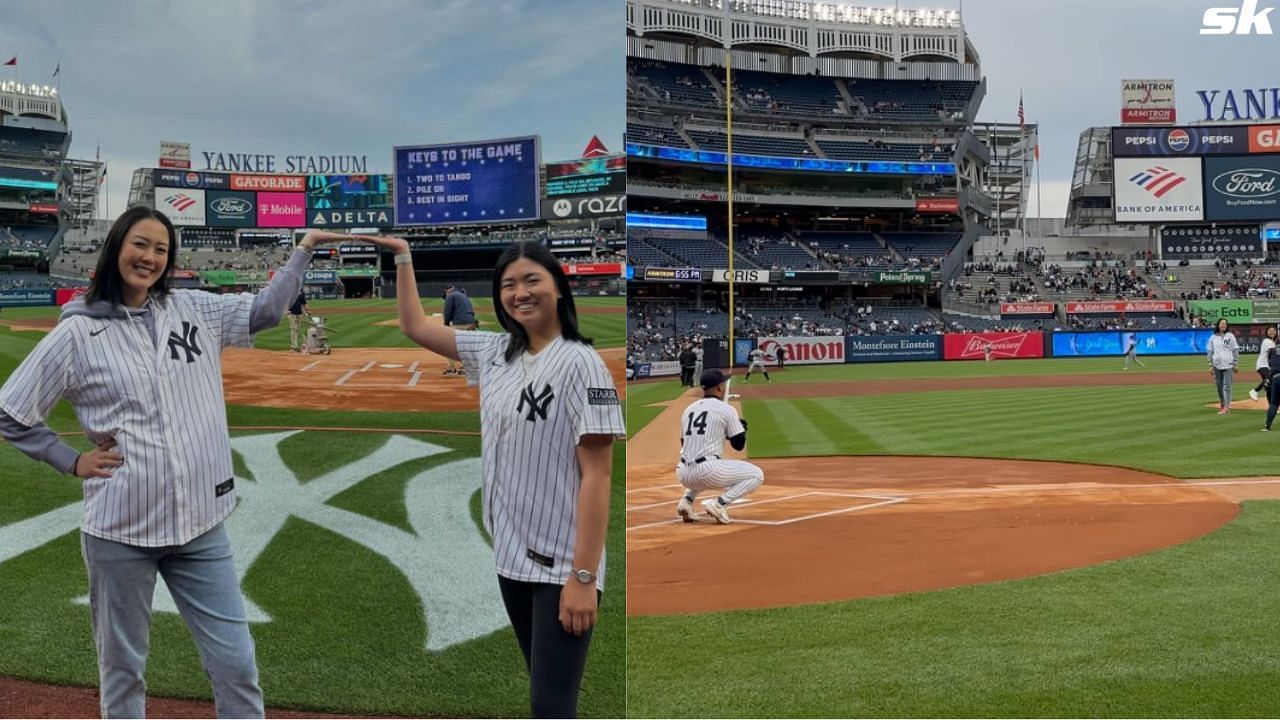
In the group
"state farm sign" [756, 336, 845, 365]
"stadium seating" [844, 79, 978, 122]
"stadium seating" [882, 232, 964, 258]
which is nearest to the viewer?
"state farm sign" [756, 336, 845, 365]

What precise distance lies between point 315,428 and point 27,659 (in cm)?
248

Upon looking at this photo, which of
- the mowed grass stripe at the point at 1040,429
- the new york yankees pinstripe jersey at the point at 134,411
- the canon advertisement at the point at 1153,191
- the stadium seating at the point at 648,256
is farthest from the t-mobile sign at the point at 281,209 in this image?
the canon advertisement at the point at 1153,191

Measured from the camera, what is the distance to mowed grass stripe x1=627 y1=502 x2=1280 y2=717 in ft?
12.6

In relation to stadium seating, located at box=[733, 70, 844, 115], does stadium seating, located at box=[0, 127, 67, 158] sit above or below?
below

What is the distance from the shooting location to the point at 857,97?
5103cm

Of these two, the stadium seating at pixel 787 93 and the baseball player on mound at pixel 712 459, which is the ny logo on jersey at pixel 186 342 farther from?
the stadium seating at pixel 787 93

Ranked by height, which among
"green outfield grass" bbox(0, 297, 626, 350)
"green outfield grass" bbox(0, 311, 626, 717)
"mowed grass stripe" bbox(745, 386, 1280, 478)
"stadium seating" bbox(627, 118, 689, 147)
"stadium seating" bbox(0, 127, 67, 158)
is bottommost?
"mowed grass stripe" bbox(745, 386, 1280, 478)

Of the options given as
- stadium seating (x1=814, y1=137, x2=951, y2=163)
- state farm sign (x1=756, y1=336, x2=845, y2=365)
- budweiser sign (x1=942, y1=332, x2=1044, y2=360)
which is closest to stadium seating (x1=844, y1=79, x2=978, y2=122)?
stadium seating (x1=814, y1=137, x2=951, y2=163)

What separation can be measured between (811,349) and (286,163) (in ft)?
99.7

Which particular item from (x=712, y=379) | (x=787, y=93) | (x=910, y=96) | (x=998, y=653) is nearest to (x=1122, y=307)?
(x=910, y=96)

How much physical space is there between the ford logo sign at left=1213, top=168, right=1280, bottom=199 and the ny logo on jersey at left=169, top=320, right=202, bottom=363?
54.1 meters

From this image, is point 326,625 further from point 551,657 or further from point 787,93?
point 787,93

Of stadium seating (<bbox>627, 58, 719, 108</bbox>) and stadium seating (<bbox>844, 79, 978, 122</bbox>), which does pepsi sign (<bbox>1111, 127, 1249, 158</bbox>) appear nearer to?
stadium seating (<bbox>844, 79, 978, 122</bbox>)

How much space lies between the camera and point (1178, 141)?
4747cm
